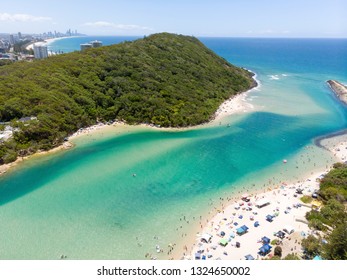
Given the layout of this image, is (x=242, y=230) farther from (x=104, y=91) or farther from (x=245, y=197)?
(x=104, y=91)

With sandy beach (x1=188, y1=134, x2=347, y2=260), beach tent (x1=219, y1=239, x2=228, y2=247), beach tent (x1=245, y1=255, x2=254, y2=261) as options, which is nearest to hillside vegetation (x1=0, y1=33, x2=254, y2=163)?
sandy beach (x1=188, y1=134, x2=347, y2=260)

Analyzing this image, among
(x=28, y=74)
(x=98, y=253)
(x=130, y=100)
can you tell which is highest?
(x=28, y=74)

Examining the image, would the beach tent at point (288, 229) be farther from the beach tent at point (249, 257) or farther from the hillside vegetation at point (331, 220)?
the beach tent at point (249, 257)

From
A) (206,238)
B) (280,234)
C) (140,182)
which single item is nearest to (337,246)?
(280,234)

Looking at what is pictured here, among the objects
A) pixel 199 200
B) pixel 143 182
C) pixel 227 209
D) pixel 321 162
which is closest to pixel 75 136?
pixel 143 182

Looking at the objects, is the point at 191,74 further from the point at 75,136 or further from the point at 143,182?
the point at 143,182
